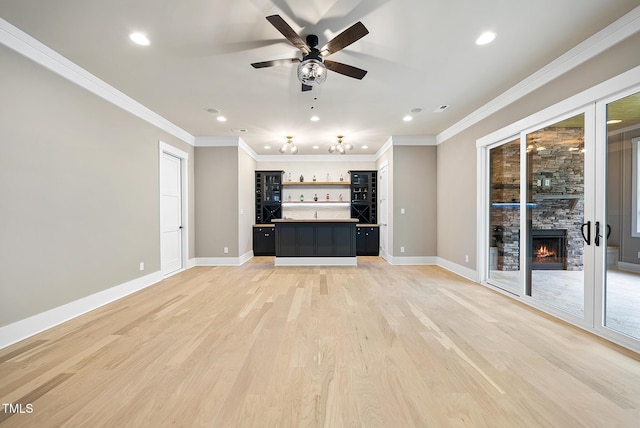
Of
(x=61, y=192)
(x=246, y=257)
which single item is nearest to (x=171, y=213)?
(x=246, y=257)

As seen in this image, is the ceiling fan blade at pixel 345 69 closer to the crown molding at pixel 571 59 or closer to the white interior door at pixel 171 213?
the crown molding at pixel 571 59

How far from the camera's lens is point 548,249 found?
3320mm

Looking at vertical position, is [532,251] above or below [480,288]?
above

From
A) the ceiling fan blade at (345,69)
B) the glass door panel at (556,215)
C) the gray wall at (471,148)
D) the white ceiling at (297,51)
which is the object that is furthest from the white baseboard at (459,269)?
the ceiling fan blade at (345,69)

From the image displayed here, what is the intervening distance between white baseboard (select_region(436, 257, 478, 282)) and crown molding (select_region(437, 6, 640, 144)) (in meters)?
2.63

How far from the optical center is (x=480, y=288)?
4180mm

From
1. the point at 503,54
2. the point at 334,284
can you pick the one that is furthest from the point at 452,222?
the point at 503,54

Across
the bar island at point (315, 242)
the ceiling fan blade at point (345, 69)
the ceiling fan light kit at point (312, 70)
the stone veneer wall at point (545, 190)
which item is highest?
the ceiling fan blade at point (345, 69)

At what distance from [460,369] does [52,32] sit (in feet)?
15.0

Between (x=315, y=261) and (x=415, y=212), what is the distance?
2.54m

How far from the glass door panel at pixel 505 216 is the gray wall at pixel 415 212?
1.72 meters

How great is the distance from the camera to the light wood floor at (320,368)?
5.12 ft

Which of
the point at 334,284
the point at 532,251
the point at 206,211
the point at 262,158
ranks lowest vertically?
the point at 334,284

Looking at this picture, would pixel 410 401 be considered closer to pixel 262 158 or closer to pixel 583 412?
pixel 583 412
